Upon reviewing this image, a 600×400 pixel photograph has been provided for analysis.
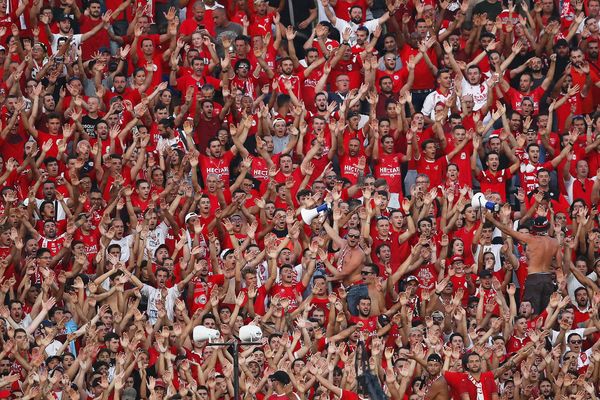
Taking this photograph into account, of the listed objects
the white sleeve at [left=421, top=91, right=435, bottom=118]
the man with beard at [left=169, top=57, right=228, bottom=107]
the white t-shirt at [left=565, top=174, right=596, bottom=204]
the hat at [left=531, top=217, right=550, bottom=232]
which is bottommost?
the white t-shirt at [left=565, top=174, right=596, bottom=204]

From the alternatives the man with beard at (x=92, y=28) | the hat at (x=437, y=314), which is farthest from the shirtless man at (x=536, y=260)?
the man with beard at (x=92, y=28)

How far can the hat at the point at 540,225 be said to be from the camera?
24.5m

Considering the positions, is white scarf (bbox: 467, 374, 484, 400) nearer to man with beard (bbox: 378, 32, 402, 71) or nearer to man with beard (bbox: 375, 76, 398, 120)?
man with beard (bbox: 375, 76, 398, 120)

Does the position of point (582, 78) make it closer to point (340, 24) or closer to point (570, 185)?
point (570, 185)

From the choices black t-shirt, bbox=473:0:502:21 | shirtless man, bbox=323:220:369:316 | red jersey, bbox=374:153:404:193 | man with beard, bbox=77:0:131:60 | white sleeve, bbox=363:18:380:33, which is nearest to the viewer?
shirtless man, bbox=323:220:369:316

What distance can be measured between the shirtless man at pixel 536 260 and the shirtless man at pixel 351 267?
1.52 metres

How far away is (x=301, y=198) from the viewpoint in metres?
24.4

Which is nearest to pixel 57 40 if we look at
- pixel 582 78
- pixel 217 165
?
pixel 217 165

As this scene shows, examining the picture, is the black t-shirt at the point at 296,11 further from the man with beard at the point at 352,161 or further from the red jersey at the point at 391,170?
the red jersey at the point at 391,170

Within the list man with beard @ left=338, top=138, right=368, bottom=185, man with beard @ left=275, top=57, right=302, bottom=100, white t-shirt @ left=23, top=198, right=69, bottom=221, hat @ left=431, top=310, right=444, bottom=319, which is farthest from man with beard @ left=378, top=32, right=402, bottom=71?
white t-shirt @ left=23, top=198, right=69, bottom=221

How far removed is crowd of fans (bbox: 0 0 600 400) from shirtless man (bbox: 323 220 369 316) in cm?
2

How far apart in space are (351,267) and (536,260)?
6.52ft

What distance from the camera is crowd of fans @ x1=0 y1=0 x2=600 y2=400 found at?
22578 millimetres

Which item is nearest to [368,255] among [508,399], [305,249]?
[305,249]
